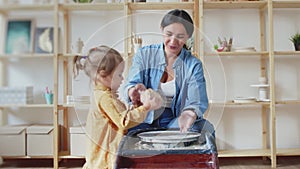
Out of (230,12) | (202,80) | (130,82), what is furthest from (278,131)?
(130,82)

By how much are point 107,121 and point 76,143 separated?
1.18m

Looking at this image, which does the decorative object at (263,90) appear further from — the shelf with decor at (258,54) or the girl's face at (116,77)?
the girl's face at (116,77)

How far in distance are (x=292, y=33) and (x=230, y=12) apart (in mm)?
431

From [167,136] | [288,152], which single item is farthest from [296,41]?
[167,136]

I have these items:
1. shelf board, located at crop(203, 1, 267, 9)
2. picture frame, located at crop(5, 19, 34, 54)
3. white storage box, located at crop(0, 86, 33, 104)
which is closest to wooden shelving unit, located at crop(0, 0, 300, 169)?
shelf board, located at crop(203, 1, 267, 9)

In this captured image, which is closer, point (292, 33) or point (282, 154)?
point (282, 154)

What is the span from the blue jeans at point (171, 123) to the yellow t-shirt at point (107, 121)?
1.8 inches

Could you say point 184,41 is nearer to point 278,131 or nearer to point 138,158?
point 138,158

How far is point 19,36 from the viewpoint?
828 millimetres

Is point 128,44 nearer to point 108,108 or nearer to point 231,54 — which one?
point 108,108

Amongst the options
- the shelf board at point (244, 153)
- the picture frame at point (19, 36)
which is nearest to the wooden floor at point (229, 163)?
the shelf board at point (244, 153)

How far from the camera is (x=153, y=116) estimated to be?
102 centimetres

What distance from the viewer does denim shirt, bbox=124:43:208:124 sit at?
1.06 m

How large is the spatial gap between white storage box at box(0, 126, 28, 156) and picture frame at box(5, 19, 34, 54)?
4.19 ft
